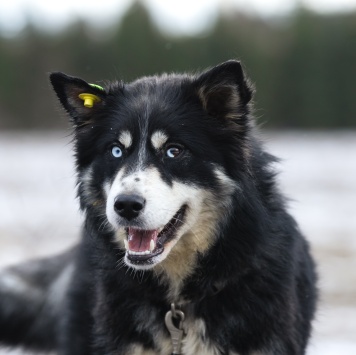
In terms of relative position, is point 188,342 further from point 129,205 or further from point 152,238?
point 129,205

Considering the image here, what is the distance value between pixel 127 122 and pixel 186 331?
4.10 feet

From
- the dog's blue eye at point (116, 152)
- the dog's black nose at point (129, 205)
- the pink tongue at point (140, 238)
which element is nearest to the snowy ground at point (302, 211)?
the dog's blue eye at point (116, 152)

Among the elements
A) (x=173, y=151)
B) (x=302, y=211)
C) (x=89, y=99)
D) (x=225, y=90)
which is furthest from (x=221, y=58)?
(x=173, y=151)

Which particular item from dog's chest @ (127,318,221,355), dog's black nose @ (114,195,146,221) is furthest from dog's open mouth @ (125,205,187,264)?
dog's chest @ (127,318,221,355)

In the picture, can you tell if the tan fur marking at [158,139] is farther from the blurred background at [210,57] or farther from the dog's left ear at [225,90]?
the blurred background at [210,57]

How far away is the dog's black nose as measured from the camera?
14.6 ft

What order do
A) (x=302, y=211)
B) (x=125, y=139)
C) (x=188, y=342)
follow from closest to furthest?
(x=125, y=139) → (x=188, y=342) → (x=302, y=211)

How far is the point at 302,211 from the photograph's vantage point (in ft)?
47.9

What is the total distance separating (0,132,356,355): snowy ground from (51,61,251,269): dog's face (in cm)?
52

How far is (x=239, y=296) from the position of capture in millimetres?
4980

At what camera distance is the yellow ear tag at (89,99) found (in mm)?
5078

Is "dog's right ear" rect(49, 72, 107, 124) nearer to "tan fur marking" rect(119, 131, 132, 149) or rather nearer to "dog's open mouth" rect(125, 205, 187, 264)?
"tan fur marking" rect(119, 131, 132, 149)

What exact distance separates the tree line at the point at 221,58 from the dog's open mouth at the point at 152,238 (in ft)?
103

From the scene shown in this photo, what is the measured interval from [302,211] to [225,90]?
10.0 metres
